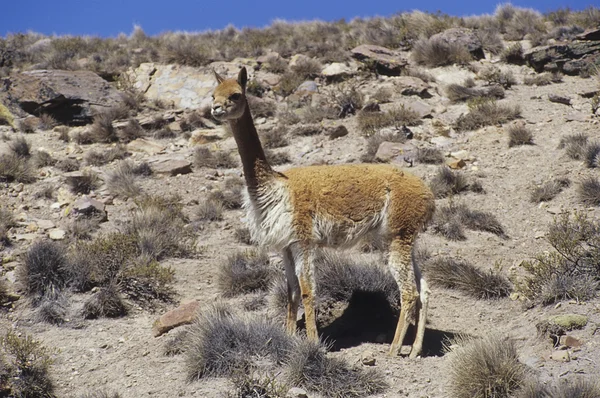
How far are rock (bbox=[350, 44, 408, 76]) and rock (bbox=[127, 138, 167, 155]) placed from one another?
7.56m

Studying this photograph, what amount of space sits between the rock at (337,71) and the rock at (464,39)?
3.48 m

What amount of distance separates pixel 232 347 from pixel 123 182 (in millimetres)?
7739

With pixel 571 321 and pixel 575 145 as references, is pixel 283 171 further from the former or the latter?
pixel 575 145

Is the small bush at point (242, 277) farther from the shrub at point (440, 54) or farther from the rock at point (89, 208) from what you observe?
the shrub at point (440, 54)

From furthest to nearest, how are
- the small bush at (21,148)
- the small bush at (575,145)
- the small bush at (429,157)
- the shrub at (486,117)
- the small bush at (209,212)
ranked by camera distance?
the shrub at (486,117)
the small bush at (21,148)
the small bush at (429,157)
the small bush at (575,145)
the small bush at (209,212)

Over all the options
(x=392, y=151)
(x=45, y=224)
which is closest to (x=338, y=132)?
(x=392, y=151)

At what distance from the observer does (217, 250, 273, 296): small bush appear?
8.38 metres

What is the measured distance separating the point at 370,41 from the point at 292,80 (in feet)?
16.3

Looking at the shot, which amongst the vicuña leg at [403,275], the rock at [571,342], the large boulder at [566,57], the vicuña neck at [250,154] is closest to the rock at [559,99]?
the large boulder at [566,57]

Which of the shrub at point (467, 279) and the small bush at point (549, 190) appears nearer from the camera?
the shrub at point (467, 279)

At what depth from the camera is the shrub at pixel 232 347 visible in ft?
18.3

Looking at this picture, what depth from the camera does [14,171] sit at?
12.7 meters

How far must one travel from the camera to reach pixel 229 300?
26.8 ft

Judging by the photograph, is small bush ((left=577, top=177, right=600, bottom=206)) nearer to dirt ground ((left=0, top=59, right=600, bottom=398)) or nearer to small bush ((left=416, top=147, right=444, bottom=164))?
dirt ground ((left=0, top=59, right=600, bottom=398))
